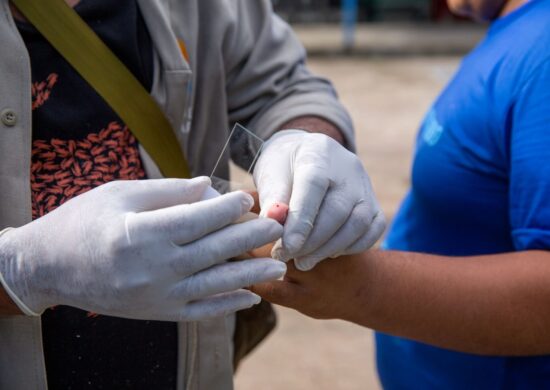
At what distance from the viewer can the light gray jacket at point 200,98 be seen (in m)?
1.13

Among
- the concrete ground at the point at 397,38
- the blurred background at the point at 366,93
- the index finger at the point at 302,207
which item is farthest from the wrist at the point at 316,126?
the concrete ground at the point at 397,38

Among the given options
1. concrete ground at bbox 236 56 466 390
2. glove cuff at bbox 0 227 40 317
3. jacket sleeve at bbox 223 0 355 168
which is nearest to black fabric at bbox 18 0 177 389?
glove cuff at bbox 0 227 40 317

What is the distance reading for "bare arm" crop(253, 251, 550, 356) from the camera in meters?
1.20

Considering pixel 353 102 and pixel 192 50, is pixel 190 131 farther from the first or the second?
pixel 353 102

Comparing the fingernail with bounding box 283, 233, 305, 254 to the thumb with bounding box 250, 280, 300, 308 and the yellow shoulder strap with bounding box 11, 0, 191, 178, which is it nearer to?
the thumb with bounding box 250, 280, 300, 308

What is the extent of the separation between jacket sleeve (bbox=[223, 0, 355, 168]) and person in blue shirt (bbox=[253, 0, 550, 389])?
0.24 metres

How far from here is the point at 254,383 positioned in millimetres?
2895

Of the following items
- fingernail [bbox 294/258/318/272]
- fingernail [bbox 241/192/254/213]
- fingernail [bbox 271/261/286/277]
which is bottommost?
fingernail [bbox 294/258/318/272]

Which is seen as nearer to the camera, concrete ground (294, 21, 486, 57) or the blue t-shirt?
the blue t-shirt

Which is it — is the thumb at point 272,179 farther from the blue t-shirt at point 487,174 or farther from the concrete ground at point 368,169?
the concrete ground at point 368,169

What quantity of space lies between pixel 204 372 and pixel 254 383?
157 centimetres

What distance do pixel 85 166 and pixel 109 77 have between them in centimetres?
15

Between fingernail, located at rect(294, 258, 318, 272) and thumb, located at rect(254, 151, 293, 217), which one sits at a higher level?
thumb, located at rect(254, 151, 293, 217)

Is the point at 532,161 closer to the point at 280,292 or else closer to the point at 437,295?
the point at 437,295
